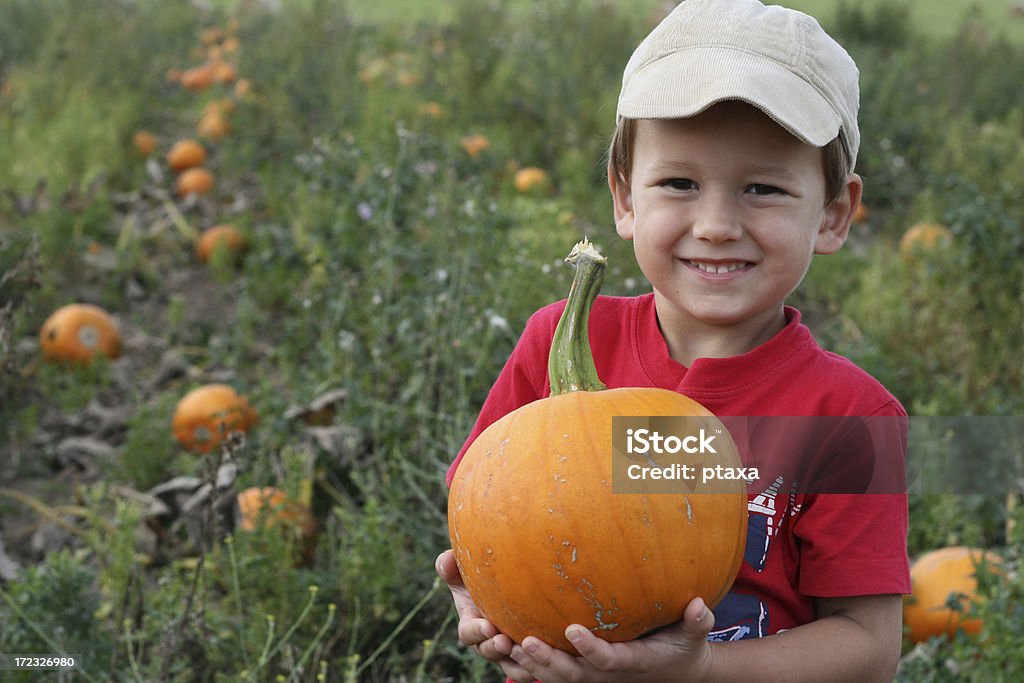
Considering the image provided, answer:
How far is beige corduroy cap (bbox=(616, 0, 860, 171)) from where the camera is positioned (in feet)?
5.28

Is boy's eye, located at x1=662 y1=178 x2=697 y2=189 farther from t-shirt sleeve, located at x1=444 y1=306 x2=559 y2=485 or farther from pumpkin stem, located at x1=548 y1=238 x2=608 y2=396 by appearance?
t-shirt sleeve, located at x1=444 y1=306 x2=559 y2=485

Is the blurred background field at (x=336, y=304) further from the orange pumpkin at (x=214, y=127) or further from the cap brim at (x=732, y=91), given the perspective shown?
the cap brim at (x=732, y=91)

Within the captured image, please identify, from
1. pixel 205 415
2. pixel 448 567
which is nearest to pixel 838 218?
pixel 448 567

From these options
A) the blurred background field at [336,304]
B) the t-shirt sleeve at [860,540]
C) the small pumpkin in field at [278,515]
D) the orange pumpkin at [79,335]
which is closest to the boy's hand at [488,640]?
the t-shirt sleeve at [860,540]

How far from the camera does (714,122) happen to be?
1665 millimetres

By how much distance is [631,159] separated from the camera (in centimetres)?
182

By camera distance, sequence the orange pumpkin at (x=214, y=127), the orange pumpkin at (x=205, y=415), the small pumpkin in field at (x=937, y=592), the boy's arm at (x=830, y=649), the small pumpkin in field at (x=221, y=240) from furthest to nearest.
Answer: the orange pumpkin at (x=214, y=127), the small pumpkin in field at (x=221, y=240), the orange pumpkin at (x=205, y=415), the small pumpkin in field at (x=937, y=592), the boy's arm at (x=830, y=649)

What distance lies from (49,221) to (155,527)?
2483 mm

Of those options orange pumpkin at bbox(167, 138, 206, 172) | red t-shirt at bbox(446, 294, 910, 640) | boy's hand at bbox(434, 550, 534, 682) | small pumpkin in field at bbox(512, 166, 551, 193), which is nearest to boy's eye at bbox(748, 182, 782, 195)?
red t-shirt at bbox(446, 294, 910, 640)

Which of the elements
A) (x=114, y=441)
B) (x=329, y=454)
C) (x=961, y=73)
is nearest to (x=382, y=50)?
(x=961, y=73)

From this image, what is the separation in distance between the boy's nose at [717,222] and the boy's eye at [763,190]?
2.1 inches

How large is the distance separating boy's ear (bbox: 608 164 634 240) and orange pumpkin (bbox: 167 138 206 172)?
646cm

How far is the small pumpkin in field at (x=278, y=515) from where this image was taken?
2963 millimetres

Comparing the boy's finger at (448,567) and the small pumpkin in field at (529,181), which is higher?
the small pumpkin in field at (529,181)
